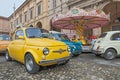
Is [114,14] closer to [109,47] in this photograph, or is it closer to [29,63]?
[109,47]

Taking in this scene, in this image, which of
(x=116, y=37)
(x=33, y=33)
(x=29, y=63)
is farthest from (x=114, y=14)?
(x=29, y=63)

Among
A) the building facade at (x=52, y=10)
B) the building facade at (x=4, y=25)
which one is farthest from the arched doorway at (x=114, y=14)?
the building facade at (x=4, y=25)

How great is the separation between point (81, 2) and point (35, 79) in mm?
15857

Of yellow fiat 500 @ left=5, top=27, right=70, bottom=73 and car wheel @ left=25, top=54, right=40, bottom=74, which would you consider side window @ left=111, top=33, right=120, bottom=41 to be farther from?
car wheel @ left=25, top=54, right=40, bottom=74

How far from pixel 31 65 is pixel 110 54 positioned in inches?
207

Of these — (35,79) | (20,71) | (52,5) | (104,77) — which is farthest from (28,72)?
(52,5)

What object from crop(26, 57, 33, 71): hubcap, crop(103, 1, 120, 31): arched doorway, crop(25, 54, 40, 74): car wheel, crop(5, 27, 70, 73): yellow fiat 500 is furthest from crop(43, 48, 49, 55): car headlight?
crop(103, 1, 120, 31): arched doorway

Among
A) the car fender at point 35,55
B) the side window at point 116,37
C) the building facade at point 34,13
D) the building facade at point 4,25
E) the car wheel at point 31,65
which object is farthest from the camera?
the building facade at point 4,25

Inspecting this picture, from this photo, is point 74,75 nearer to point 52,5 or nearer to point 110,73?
point 110,73

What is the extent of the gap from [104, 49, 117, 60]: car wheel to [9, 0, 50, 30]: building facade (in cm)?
1875

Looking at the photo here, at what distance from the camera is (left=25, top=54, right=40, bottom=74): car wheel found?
21.2ft

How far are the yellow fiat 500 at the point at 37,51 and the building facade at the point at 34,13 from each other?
20.7 m

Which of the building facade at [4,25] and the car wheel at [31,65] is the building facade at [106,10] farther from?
the building facade at [4,25]

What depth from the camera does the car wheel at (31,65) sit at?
21.2ft
